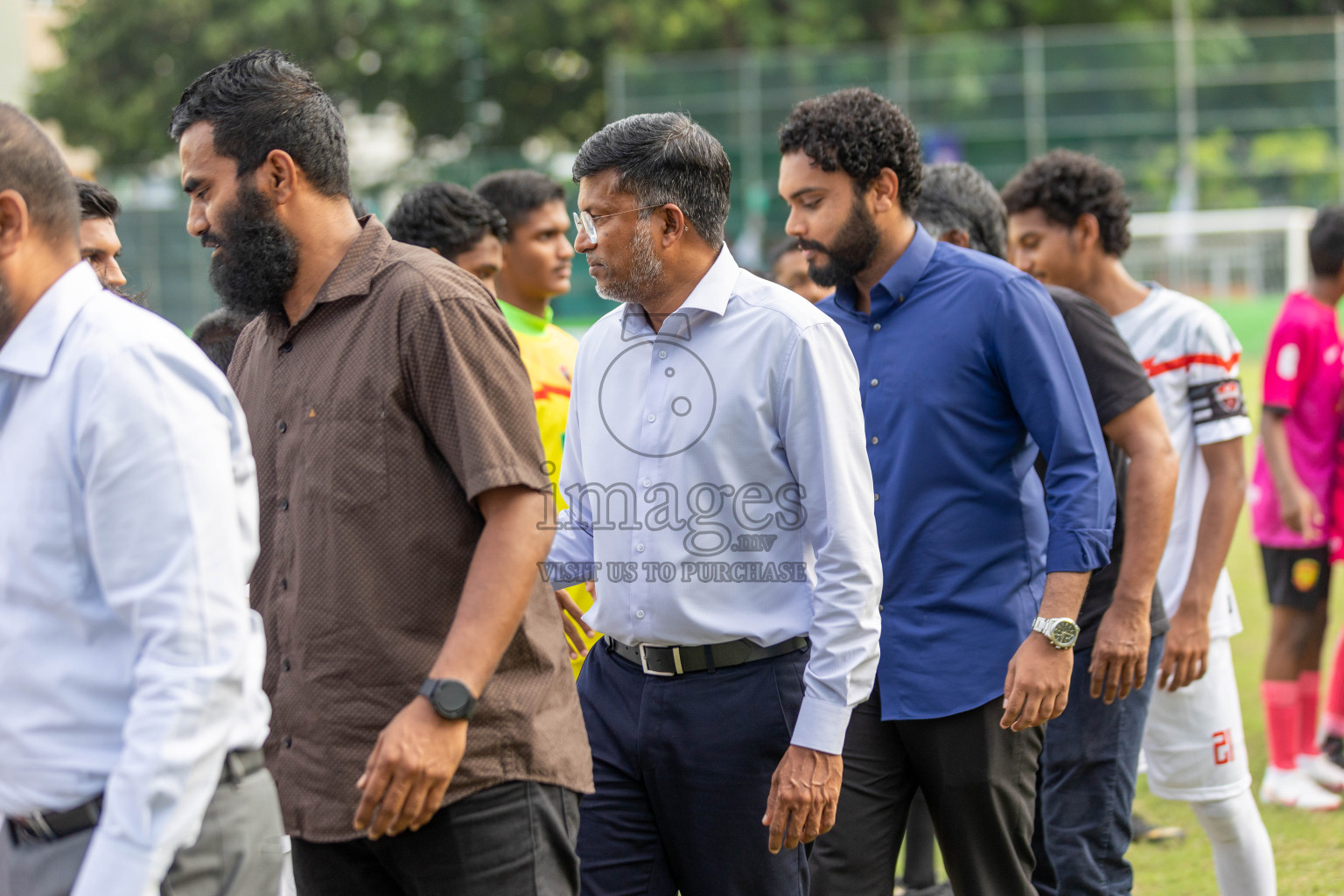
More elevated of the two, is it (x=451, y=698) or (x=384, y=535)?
(x=384, y=535)

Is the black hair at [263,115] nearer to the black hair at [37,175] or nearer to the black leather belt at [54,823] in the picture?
the black hair at [37,175]

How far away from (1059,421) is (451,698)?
5.58ft

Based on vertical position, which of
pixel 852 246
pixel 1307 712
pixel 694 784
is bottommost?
pixel 1307 712

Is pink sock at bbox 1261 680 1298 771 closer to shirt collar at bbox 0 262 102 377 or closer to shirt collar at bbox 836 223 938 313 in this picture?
shirt collar at bbox 836 223 938 313

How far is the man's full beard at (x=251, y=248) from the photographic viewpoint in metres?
2.49

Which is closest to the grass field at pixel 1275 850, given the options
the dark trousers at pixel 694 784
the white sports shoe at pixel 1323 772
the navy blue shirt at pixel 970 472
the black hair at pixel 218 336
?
the white sports shoe at pixel 1323 772

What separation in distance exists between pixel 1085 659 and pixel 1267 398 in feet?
9.60

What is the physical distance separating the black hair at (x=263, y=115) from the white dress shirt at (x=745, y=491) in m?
0.88

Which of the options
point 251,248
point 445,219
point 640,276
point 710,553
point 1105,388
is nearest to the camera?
point 251,248

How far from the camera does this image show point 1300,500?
6.05 meters

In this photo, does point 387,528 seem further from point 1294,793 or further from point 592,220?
point 1294,793

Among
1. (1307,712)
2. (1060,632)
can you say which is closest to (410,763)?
(1060,632)

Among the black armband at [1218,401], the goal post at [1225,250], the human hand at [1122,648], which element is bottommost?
the human hand at [1122,648]

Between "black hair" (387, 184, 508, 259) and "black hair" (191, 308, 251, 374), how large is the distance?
3.02 ft
